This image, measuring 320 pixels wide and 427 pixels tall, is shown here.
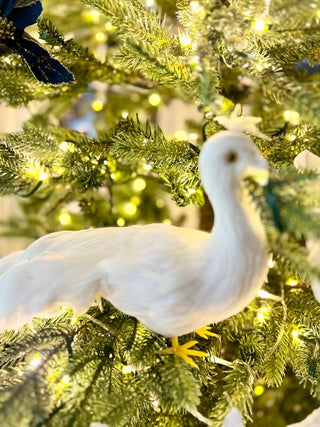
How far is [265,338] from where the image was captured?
1.97 feet

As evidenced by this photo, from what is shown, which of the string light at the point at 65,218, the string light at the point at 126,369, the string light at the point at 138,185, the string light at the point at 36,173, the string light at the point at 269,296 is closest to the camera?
the string light at the point at 126,369

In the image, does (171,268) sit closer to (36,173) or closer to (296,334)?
(296,334)

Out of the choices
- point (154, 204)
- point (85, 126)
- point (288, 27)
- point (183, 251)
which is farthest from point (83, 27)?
point (183, 251)

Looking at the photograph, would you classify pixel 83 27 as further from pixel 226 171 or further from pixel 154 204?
pixel 226 171

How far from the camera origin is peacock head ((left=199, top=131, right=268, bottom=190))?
0.40 meters

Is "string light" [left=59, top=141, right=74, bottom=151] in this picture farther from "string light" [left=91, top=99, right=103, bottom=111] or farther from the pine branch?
"string light" [left=91, top=99, right=103, bottom=111]

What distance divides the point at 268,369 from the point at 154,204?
0.73 meters

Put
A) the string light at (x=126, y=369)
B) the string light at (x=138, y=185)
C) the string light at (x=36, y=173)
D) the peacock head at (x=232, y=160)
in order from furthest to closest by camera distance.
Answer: the string light at (x=138, y=185) → the string light at (x=36, y=173) → the string light at (x=126, y=369) → the peacock head at (x=232, y=160)

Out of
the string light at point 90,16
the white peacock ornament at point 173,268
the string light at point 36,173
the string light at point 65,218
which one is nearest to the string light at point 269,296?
the white peacock ornament at point 173,268

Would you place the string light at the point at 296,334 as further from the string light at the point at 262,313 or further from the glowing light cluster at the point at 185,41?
the glowing light cluster at the point at 185,41

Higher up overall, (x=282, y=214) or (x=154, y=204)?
(x=282, y=214)

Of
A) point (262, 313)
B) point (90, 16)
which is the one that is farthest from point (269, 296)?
point (90, 16)

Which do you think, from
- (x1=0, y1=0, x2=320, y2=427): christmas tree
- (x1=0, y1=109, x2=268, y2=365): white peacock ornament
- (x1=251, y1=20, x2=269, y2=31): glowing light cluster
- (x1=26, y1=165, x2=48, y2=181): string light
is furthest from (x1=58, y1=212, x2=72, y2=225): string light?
(x1=251, y1=20, x2=269, y2=31): glowing light cluster

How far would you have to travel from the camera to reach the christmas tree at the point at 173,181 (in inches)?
16.8
